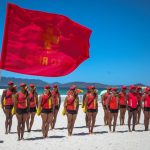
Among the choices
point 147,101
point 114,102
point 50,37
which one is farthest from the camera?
point 147,101

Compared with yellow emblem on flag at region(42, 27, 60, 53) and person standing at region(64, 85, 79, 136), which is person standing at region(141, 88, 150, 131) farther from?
yellow emblem on flag at region(42, 27, 60, 53)

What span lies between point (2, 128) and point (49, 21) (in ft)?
24.2

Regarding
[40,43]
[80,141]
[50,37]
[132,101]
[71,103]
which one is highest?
[50,37]

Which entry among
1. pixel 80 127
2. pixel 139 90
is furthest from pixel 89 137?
pixel 139 90

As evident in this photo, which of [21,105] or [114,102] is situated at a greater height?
[114,102]

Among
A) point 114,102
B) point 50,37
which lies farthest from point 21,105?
point 114,102

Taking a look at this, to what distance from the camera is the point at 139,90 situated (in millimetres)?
17969

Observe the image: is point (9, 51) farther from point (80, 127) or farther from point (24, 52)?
point (80, 127)

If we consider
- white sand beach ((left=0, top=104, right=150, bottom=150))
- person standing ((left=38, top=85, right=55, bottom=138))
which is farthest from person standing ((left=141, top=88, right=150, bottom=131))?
person standing ((left=38, top=85, right=55, bottom=138))

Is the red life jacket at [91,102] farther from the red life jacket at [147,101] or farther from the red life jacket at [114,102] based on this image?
the red life jacket at [147,101]

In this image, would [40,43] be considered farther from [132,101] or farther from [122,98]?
[122,98]

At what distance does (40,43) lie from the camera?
10359 millimetres

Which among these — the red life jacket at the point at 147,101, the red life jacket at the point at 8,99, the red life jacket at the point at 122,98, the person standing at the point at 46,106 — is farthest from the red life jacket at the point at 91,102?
the red life jacket at the point at 122,98

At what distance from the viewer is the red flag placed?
991 cm
